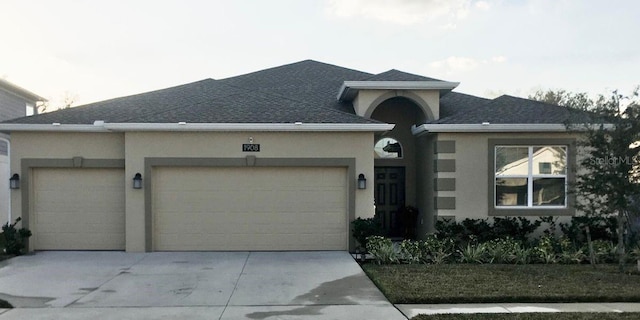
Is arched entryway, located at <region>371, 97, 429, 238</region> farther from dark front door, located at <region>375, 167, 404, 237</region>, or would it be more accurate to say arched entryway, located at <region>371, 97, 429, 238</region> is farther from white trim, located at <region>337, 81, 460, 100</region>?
white trim, located at <region>337, 81, 460, 100</region>

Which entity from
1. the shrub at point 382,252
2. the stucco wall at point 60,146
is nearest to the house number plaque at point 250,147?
the stucco wall at point 60,146

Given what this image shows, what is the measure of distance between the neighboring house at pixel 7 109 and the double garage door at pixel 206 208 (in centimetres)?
579

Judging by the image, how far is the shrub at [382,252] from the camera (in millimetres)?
10164

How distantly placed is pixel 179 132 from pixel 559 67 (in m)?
17.0

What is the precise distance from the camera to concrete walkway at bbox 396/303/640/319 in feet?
22.2

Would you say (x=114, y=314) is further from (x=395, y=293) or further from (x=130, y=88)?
(x=130, y=88)

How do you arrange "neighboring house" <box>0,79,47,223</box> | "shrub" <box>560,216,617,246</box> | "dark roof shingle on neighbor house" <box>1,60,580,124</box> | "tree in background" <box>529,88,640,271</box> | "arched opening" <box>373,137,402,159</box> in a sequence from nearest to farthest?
"tree in background" <box>529,88,640,271</box>, "shrub" <box>560,216,617,246</box>, "dark roof shingle on neighbor house" <box>1,60,580,124</box>, "arched opening" <box>373,137,402,159</box>, "neighboring house" <box>0,79,47,223</box>

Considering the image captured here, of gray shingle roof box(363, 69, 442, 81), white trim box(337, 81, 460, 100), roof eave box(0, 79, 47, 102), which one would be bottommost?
white trim box(337, 81, 460, 100)

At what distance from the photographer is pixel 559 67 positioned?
20422mm

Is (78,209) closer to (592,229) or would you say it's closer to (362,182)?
(362,182)

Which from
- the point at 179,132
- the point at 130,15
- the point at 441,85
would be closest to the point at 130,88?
the point at 130,15

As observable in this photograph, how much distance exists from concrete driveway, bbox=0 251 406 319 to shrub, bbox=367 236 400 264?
560mm

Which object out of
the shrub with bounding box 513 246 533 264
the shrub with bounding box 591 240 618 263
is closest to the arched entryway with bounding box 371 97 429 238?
the shrub with bounding box 513 246 533 264

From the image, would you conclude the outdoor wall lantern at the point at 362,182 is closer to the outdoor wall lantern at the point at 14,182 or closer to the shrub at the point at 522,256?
the shrub at the point at 522,256
